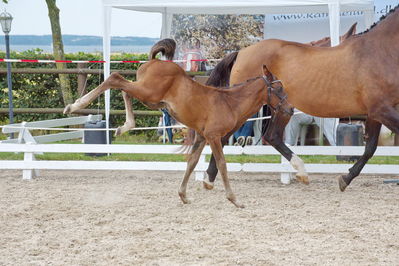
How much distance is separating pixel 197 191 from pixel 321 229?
7.20 ft

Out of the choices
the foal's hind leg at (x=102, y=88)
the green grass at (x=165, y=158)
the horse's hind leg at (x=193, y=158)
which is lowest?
the green grass at (x=165, y=158)

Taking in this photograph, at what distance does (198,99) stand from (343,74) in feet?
5.43

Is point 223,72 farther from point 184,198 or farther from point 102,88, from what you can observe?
point 102,88

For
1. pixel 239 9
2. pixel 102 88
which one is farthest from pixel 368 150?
pixel 239 9

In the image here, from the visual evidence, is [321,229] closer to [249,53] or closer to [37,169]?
[249,53]

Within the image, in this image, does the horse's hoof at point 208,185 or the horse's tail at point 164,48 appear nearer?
the horse's tail at point 164,48

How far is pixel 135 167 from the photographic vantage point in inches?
325

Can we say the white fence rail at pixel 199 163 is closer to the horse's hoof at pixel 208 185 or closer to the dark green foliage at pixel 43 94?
the horse's hoof at pixel 208 185

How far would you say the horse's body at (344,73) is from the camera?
6707 millimetres

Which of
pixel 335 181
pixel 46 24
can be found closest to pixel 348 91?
pixel 335 181

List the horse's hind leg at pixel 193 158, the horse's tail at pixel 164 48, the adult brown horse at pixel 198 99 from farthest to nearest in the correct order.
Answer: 1. the horse's hind leg at pixel 193 158
2. the horse's tail at pixel 164 48
3. the adult brown horse at pixel 198 99

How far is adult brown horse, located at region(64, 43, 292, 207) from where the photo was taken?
609 centimetres

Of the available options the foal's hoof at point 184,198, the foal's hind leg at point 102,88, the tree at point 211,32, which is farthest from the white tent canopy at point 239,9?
the foal's hoof at point 184,198

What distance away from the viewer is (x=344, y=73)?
6.88m
